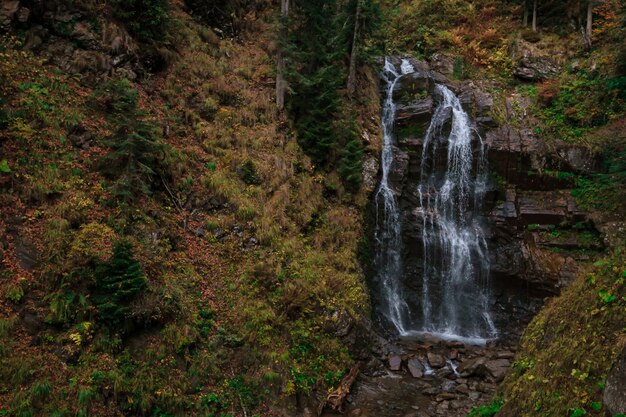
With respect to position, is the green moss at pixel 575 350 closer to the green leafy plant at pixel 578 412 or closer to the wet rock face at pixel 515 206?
the green leafy plant at pixel 578 412

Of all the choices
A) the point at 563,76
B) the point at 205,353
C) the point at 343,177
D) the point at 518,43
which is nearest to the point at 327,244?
the point at 343,177

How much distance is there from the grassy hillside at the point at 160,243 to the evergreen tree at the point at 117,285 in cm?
5

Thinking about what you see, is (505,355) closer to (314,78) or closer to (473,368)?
(473,368)

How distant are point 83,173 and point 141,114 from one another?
2.56m

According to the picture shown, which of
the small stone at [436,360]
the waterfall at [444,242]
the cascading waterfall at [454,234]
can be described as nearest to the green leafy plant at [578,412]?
the small stone at [436,360]

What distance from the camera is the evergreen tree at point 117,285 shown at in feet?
29.8

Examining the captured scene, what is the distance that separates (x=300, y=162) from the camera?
17.5 m

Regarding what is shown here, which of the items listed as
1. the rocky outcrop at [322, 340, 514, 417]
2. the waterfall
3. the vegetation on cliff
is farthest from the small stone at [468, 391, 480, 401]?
the waterfall

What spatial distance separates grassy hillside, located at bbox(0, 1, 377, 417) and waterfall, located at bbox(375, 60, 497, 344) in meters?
2.90

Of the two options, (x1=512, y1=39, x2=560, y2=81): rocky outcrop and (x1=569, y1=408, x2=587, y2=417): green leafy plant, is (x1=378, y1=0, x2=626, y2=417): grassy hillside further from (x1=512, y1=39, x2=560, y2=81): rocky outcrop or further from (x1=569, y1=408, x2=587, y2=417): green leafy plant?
(x1=512, y1=39, x2=560, y2=81): rocky outcrop

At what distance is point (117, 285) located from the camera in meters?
9.20

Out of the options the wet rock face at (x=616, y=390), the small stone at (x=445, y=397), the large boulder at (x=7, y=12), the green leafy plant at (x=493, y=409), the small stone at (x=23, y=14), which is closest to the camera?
the wet rock face at (x=616, y=390)

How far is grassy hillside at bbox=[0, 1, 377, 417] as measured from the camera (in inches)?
337

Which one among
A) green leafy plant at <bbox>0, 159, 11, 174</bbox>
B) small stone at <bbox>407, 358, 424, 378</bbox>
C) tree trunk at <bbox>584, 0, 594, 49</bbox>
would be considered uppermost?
tree trunk at <bbox>584, 0, 594, 49</bbox>
